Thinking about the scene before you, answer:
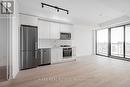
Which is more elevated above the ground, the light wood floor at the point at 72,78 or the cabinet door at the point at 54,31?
the cabinet door at the point at 54,31

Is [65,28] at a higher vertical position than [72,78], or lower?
higher

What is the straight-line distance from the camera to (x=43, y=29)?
5.23 m

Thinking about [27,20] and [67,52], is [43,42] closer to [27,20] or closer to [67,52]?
[67,52]

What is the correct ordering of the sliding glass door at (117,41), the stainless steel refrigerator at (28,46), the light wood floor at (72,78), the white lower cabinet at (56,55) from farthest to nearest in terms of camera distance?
1. the sliding glass door at (117,41)
2. the white lower cabinet at (56,55)
3. the stainless steel refrigerator at (28,46)
4. the light wood floor at (72,78)

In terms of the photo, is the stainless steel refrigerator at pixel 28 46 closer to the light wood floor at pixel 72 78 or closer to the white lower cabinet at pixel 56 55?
the light wood floor at pixel 72 78

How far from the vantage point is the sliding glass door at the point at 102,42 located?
7.71 m

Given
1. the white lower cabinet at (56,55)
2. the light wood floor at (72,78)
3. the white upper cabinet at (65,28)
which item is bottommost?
the light wood floor at (72,78)

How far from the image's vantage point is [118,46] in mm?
6734

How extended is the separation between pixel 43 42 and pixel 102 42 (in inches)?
202

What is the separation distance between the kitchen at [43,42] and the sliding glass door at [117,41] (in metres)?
3.22

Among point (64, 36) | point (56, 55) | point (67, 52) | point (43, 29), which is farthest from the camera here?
point (64, 36)

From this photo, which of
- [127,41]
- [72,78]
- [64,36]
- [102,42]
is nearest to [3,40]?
[72,78]

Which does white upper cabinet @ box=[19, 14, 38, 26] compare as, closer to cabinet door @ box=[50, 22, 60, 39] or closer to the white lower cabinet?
cabinet door @ box=[50, 22, 60, 39]

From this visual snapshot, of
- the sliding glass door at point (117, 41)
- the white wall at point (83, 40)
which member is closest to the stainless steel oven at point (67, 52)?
the white wall at point (83, 40)
